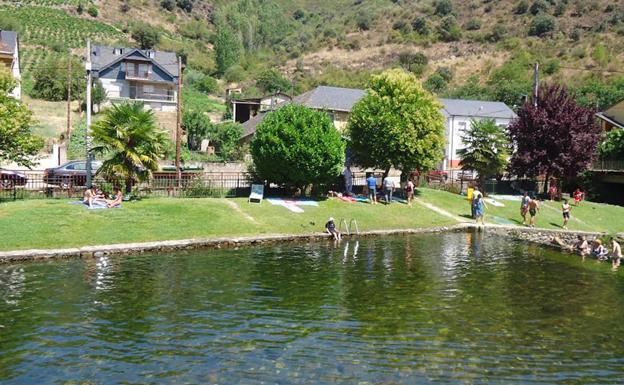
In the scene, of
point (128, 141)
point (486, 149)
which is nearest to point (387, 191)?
point (486, 149)

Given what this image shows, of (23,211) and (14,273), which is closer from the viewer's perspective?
(14,273)

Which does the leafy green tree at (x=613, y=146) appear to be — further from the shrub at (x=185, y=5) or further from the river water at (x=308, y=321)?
the shrub at (x=185, y=5)

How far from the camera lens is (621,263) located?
91.3ft

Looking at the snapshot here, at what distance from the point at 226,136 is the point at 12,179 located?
29.5 meters

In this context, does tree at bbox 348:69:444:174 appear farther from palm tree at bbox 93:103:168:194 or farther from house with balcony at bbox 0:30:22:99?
house with balcony at bbox 0:30:22:99

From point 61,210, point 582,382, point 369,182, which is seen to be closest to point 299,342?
point 582,382

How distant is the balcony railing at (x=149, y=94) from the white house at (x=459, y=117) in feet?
124

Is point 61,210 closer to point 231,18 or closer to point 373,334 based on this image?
point 373,334

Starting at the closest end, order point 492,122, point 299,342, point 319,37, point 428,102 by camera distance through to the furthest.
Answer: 1. point 299,342
2. point 428,102
3. point 492,122
4. point 319,37

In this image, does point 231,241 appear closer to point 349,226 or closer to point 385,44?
point 349,226

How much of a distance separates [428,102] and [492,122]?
24.2ft

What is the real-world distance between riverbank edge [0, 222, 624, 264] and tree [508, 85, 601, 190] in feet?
35.6

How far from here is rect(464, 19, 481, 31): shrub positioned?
15012cm

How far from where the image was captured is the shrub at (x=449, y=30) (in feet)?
482
